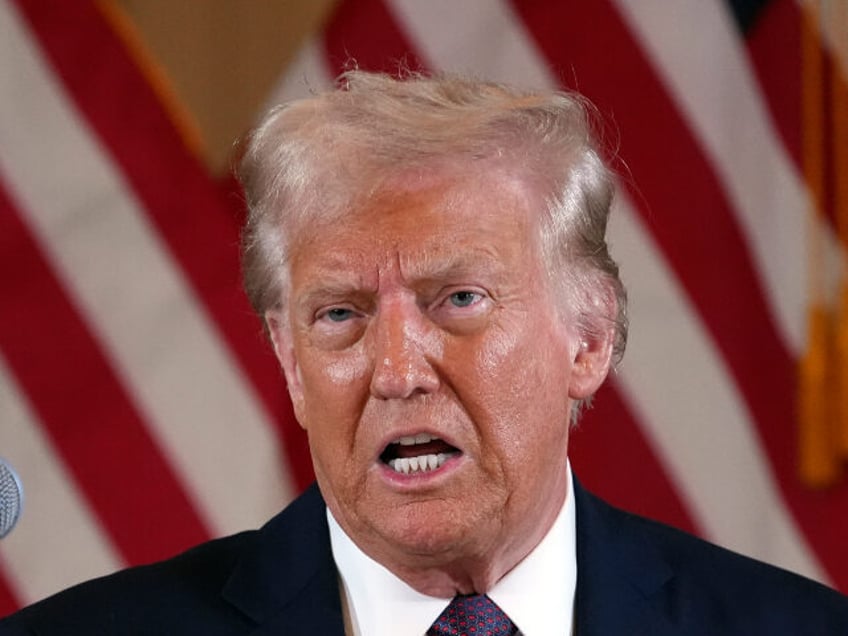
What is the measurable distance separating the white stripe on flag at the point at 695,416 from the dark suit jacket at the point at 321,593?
96 cm

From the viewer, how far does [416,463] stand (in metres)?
1.89

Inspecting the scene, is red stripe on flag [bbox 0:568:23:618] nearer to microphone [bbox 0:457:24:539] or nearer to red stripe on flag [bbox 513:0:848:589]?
red stripe on flag [bbox 513:0:848:589]

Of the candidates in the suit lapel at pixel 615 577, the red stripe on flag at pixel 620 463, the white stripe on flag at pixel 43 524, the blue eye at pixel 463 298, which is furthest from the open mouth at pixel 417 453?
the white stripe on flag at pixel 43 524

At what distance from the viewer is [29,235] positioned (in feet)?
10.5

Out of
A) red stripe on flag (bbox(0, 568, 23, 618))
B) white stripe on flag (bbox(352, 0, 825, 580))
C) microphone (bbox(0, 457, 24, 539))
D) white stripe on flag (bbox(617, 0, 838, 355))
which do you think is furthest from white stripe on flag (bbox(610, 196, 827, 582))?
microphone (bbox(0, 457, 24, 539))

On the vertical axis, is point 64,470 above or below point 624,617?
above

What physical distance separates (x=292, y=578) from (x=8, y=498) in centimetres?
48

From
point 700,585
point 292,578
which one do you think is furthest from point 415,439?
point 700,585

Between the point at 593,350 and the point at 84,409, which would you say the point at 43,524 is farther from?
the point at 593,350

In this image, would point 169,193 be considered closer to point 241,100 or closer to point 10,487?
point 241,100

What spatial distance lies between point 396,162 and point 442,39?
1.32 metres

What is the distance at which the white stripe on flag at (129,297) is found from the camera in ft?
10.5

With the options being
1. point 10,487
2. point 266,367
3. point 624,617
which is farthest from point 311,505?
point 266,367

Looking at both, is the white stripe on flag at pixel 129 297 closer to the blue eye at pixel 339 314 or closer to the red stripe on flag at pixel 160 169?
the red stripe on flag at pixel 160 169
